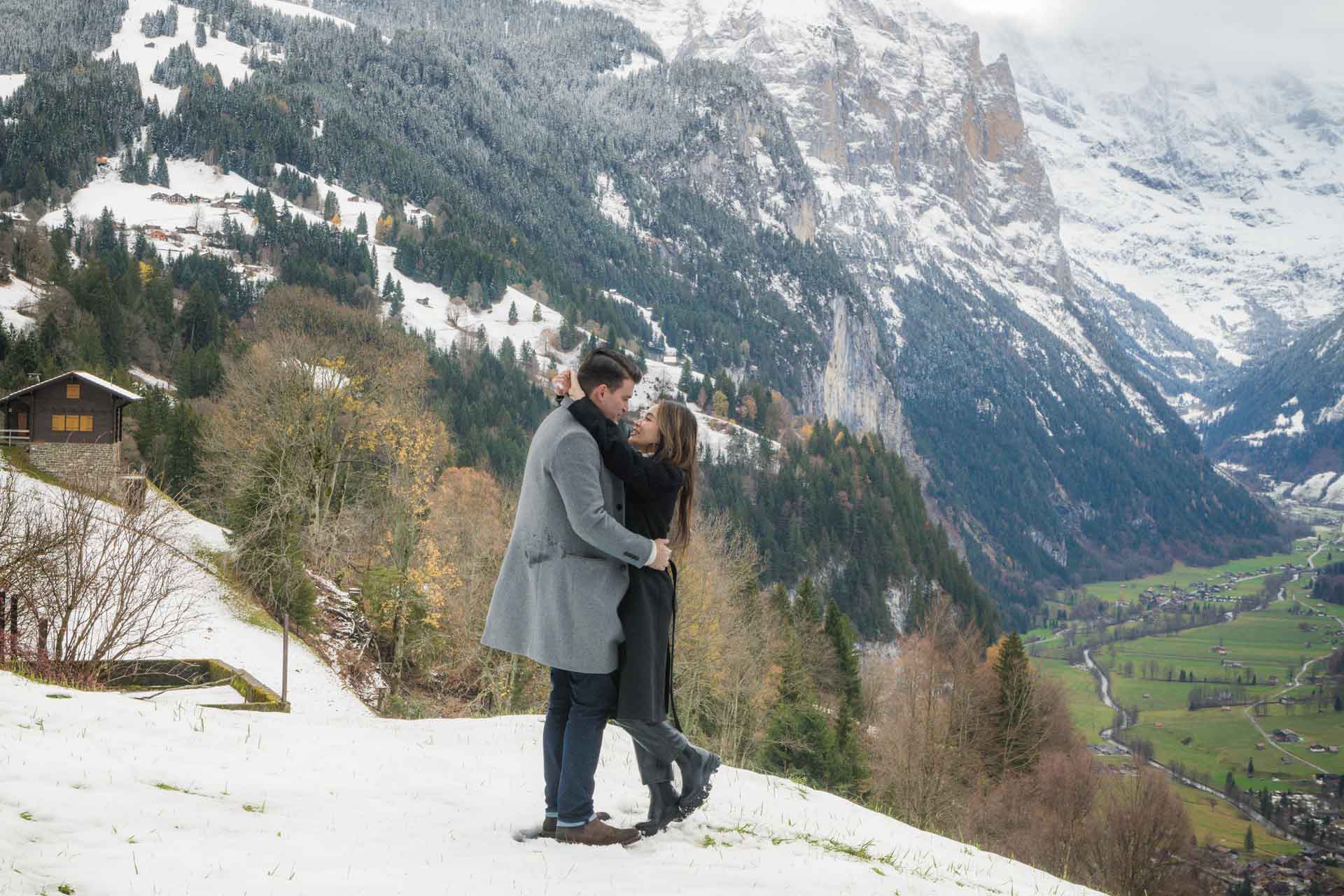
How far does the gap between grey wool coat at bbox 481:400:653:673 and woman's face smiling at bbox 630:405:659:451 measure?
35 centimetres

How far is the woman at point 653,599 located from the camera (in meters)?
5.97

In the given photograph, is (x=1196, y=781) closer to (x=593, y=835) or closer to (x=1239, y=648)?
A: (x=1239, y=648)

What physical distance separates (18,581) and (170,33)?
19969cm

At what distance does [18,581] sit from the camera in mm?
15891

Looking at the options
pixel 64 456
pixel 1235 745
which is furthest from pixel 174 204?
pixel 1235 745

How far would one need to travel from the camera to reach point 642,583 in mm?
6059

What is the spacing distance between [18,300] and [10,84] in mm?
103905

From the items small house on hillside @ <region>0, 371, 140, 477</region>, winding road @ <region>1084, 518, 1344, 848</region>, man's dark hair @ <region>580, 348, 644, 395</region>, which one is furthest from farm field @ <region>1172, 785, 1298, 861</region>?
man's dark hair @ <region>580, 348, 644, 395</region>

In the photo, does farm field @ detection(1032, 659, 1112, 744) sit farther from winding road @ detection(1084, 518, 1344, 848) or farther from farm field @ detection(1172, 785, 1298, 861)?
farm field @ detection(1172, 785, 1298, 861)

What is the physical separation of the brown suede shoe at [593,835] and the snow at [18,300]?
69.2m

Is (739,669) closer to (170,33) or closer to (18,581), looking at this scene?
(18,581)

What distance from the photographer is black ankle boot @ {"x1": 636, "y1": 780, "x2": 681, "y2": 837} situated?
642 centimetres

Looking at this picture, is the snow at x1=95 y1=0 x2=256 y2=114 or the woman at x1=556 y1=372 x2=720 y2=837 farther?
the snow at x1=95 y1=0 x2=256 y2=114

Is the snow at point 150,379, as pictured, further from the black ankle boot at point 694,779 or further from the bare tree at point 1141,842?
the black ankle boot at point 694,779
